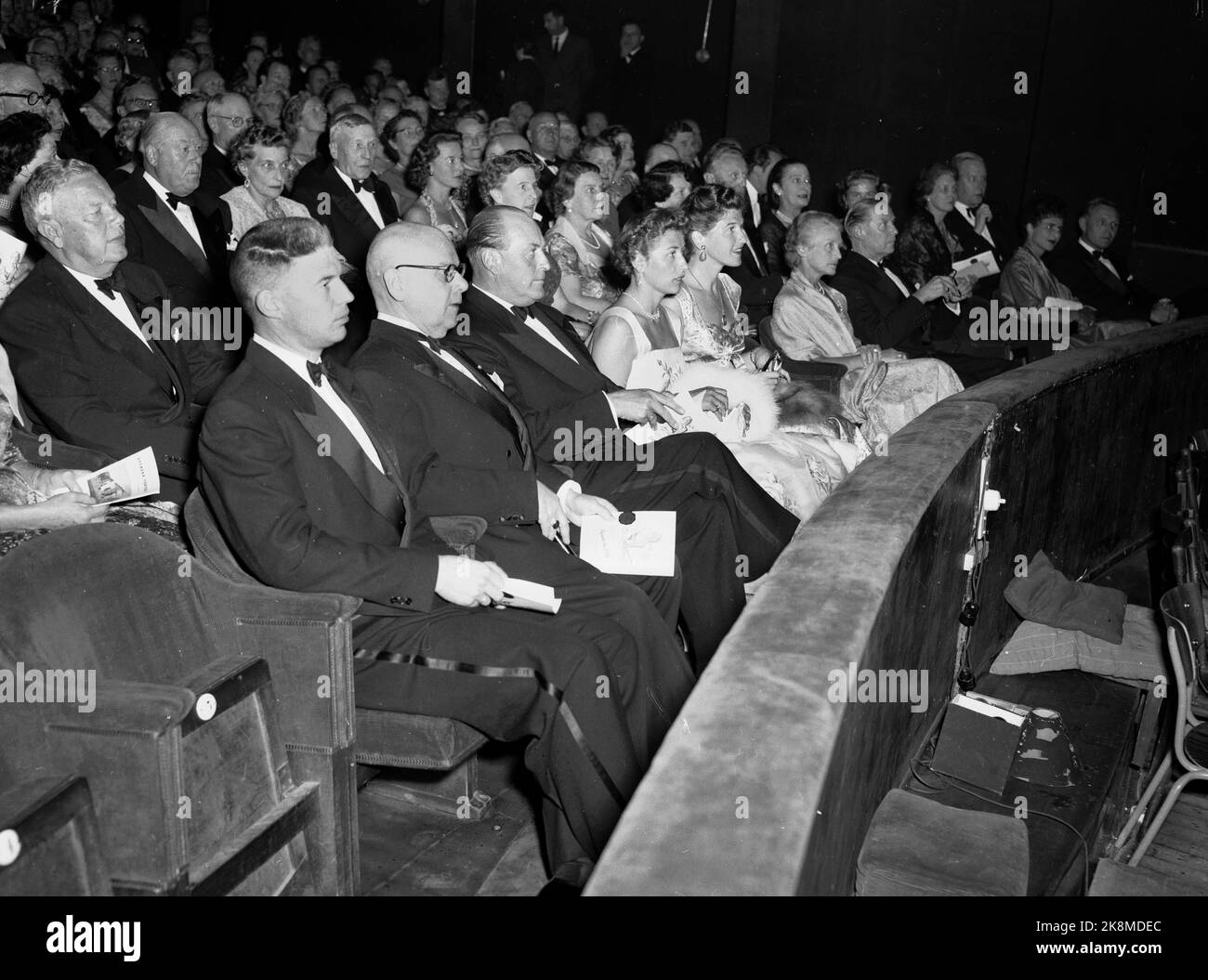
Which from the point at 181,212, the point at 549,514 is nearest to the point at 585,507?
the point at 549,514

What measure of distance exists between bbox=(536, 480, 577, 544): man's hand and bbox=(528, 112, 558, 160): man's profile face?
5.17 m

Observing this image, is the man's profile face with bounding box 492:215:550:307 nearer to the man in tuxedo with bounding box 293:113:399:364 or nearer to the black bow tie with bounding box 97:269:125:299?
the black bow tie with bounding box 97:269:125:299

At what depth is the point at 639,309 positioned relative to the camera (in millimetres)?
4312

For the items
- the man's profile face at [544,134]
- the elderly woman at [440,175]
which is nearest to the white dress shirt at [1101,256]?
the man's profile face at [544,134]

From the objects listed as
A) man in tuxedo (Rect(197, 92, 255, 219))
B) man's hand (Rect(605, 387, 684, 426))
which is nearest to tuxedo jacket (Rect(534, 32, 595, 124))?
man in tuxedo (Rect(197, 92, 255, 219))

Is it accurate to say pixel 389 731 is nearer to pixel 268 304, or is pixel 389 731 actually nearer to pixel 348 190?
pixel 268 304

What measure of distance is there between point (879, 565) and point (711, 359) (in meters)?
2.47

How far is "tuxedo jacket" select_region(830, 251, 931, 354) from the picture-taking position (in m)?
5.93

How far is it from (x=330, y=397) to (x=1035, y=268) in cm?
597

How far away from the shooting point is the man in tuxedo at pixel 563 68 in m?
11.2

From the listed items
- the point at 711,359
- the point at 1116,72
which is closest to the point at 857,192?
the point at 711,359

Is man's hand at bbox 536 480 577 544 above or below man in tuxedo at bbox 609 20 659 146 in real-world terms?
below

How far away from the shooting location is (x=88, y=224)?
10.9 feet

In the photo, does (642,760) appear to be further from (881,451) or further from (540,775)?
(881,451)
